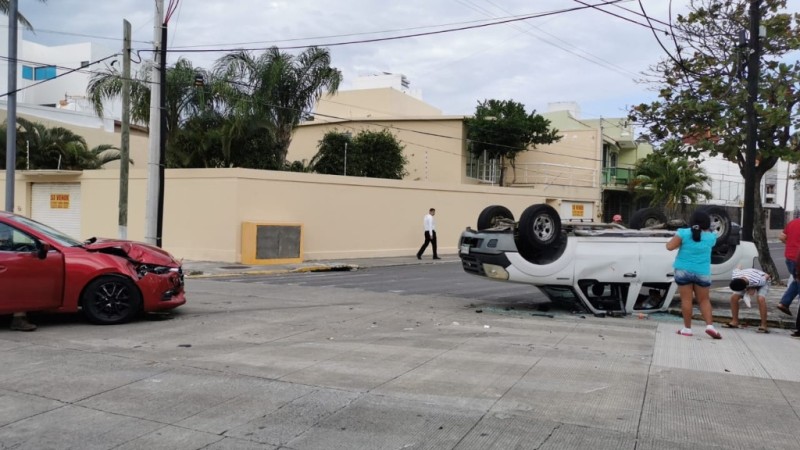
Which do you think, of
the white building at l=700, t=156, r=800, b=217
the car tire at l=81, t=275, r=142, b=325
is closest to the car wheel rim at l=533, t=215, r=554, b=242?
the car tire at l=81, t=275, r=142, b=325

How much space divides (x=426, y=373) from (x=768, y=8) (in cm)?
1305

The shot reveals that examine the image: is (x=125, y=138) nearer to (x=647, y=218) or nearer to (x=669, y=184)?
(x=647, y=218)

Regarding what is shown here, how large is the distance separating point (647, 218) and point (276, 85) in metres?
15.1

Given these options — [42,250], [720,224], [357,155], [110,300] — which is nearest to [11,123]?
[42,250]

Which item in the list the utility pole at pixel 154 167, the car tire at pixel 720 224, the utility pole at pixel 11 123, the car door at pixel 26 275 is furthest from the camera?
the utility pole at pixel 11 123

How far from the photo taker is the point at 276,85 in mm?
23266

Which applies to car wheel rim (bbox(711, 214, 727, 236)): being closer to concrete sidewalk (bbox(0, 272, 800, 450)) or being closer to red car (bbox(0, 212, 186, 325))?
concrete sidewalk (bbox(0, 272, 800, 450))

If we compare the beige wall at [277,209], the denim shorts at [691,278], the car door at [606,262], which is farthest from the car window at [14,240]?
the beige wall at [277,209]

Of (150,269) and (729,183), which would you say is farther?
(729,183)

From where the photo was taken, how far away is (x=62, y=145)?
26.8m

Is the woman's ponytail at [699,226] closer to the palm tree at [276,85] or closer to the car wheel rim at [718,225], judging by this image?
the car wheel rim at [718,225]

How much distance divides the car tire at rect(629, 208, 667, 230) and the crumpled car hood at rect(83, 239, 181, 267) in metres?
8.50

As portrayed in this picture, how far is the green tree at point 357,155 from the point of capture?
29828mm

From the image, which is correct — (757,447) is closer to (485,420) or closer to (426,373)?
(485,420)
